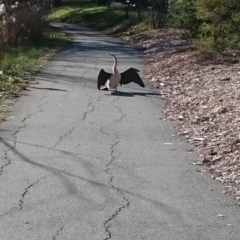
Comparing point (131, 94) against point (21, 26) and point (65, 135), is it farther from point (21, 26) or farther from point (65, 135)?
point (21, 26)

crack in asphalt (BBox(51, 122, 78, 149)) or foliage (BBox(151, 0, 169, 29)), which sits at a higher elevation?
crack in asphalt (BBox(51, 122, 78, 149))

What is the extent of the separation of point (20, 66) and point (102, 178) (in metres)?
11.5

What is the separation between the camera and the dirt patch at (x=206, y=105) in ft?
28.7

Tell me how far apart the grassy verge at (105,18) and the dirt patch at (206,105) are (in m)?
17.2

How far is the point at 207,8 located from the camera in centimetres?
1902

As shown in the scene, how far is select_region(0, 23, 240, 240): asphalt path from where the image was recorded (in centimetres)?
634

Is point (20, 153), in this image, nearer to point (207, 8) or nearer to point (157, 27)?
point (207, 8)

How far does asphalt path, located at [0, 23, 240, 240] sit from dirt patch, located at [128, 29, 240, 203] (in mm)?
233

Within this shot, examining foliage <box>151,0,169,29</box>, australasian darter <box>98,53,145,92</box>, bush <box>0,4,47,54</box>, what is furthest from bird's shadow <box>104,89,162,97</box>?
foliage <box>151,0,169,29</box>

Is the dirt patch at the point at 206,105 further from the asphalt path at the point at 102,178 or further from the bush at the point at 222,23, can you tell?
the bush at the point at 222,23

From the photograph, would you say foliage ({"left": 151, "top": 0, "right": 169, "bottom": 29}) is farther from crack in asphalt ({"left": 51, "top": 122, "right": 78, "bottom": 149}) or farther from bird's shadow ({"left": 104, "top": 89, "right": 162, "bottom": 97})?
crack in asphalt ({"left": 51, "top": 122, "right": 78, "bottom": 149})

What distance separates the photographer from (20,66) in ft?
62.5

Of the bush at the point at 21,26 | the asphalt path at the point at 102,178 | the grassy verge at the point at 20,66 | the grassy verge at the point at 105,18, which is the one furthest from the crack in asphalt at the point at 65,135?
the grassy verge at the point at 105,18

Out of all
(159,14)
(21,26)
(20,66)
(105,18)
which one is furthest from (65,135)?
(105,18)
